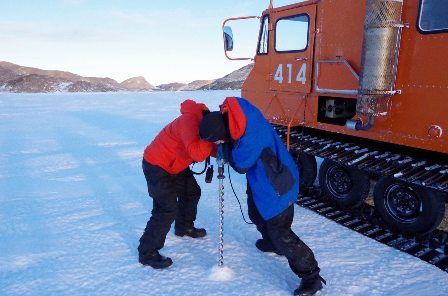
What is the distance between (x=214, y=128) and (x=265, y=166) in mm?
561

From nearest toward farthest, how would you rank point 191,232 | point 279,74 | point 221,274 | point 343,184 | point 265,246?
point 221,274 → point 265,246 → point 191,232 → point 343,184 → point 279,74

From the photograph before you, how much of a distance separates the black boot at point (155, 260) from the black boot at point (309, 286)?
54.7 inches

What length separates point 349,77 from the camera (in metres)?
4.86

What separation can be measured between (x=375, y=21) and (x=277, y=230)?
2579mm

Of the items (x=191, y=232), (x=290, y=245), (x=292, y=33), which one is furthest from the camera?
(x=292, y=33)

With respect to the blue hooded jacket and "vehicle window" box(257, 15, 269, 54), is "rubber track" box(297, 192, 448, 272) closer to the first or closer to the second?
the blue hooded jacket

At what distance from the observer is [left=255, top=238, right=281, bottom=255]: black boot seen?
4188 millimetres

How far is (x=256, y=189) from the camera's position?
3332mm

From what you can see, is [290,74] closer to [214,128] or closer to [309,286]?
[214,128]

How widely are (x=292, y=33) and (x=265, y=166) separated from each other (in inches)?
134

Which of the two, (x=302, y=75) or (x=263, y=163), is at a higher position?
(x=302, y=75)

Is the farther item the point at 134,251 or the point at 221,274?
the point at 134,251

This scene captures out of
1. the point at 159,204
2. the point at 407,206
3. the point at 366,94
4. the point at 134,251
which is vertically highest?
the point at 366,94

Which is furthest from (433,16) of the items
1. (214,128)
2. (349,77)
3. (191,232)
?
(191,232)
